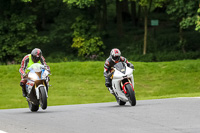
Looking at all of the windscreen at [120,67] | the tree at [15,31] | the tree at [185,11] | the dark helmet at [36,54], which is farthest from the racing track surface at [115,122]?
the tree at [15,31]

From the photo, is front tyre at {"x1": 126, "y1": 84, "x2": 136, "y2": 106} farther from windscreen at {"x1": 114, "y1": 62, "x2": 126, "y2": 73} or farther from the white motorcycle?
windscreen at {"x1": 114, "y1": 62, "x2": 126, "y2": 73}

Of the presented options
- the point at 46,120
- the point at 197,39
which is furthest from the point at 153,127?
the point at 197,39

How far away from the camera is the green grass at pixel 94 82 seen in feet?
75.9

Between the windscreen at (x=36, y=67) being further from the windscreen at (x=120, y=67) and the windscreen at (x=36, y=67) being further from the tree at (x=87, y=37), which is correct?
the tree at (x=87, y=37)

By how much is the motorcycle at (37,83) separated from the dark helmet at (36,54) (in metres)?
0.27

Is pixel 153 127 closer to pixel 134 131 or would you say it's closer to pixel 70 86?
pixel 134 131

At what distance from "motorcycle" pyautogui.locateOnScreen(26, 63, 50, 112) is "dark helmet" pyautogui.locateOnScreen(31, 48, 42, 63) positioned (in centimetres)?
27

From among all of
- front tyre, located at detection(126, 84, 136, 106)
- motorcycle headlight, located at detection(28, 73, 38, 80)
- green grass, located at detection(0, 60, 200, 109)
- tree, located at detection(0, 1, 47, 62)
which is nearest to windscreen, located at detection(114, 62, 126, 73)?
front tyre, located at detection(126, 84, 136, 106)

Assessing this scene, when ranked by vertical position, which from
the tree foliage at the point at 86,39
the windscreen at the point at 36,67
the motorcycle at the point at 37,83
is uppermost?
the windscreen at the point at 36,67

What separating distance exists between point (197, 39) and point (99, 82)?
21.2 m

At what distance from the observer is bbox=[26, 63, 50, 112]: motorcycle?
12923 mm

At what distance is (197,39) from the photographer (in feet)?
151

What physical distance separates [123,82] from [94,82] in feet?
43.5

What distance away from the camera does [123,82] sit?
14203 millimetres
